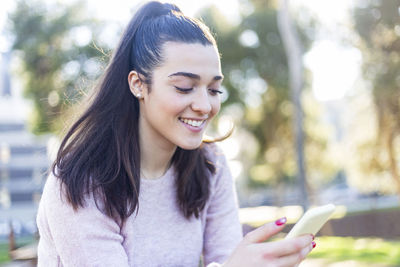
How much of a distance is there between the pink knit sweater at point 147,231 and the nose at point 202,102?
0.42 meters

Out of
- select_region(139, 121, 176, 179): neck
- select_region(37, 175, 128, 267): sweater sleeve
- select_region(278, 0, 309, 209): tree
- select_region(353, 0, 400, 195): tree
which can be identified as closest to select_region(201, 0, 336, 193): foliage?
select_region(278, 0, 309, 209): tree

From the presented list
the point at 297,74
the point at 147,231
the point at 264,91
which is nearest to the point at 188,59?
the point at 147,231

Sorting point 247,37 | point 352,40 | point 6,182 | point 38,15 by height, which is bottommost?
point 6,182

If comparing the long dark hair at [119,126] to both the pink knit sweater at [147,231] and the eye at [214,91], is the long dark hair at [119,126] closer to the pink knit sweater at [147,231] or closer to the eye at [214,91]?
the pink knit sweater at [147,231]

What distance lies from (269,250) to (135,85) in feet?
3.07

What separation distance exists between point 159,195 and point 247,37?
2030 centimetres

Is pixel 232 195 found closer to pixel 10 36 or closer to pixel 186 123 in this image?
pixel 186 123

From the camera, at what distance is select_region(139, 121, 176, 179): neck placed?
2078mm

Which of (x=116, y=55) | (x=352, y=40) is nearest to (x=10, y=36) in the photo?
(x=352, y=40)

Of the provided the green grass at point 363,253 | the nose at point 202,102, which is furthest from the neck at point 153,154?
the green grass at point 363,253

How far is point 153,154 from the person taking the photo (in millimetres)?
2119

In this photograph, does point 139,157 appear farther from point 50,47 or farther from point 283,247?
Answer: point 50,47

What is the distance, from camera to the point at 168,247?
82.0 inches

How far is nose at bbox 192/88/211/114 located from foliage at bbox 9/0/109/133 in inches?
679
